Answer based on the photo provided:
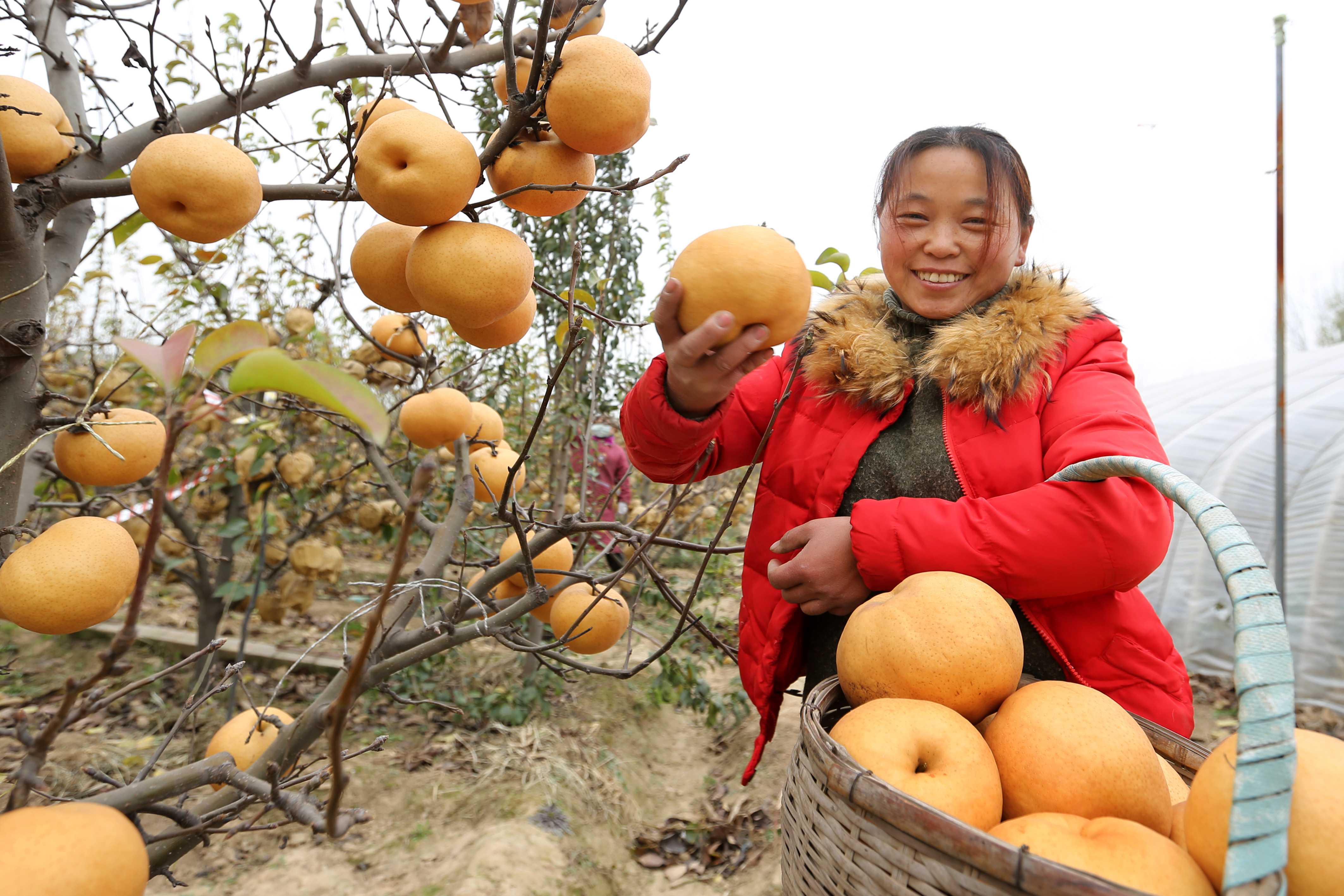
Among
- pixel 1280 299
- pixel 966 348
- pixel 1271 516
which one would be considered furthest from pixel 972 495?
pixel 1271 516

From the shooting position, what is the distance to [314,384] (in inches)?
20.2

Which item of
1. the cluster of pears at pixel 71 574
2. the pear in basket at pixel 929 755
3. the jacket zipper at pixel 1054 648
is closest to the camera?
the pear in basket at pixel 929 755

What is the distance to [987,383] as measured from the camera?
4.47 ft

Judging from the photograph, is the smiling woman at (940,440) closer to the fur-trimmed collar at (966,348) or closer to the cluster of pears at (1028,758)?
the fur-trimmed collar at (966,348)

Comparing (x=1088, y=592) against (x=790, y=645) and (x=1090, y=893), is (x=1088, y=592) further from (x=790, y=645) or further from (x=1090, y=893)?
(x=1090, y=893)

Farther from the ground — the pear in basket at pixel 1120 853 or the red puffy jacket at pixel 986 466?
the red puffy jacket at pixel 986 466

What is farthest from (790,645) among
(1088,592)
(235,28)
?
(235,28)

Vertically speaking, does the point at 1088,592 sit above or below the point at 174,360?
below

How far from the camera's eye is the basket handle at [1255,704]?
66 cm

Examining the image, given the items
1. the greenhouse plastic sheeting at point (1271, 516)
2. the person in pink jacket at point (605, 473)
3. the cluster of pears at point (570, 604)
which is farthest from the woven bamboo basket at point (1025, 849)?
the greenhouse plastic sheeting at point (1271, 516)

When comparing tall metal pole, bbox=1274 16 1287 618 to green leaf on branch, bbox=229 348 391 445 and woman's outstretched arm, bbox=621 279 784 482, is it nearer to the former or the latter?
woman's outstretched arm, bbox=621 279 784 482

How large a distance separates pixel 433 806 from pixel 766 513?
7.88ft

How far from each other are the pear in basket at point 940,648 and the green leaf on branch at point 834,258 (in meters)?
0.68

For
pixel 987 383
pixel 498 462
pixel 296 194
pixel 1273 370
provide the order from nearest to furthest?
pixel 296 194, pixel 987 383, pixel 498 462, pixel 1273 370
